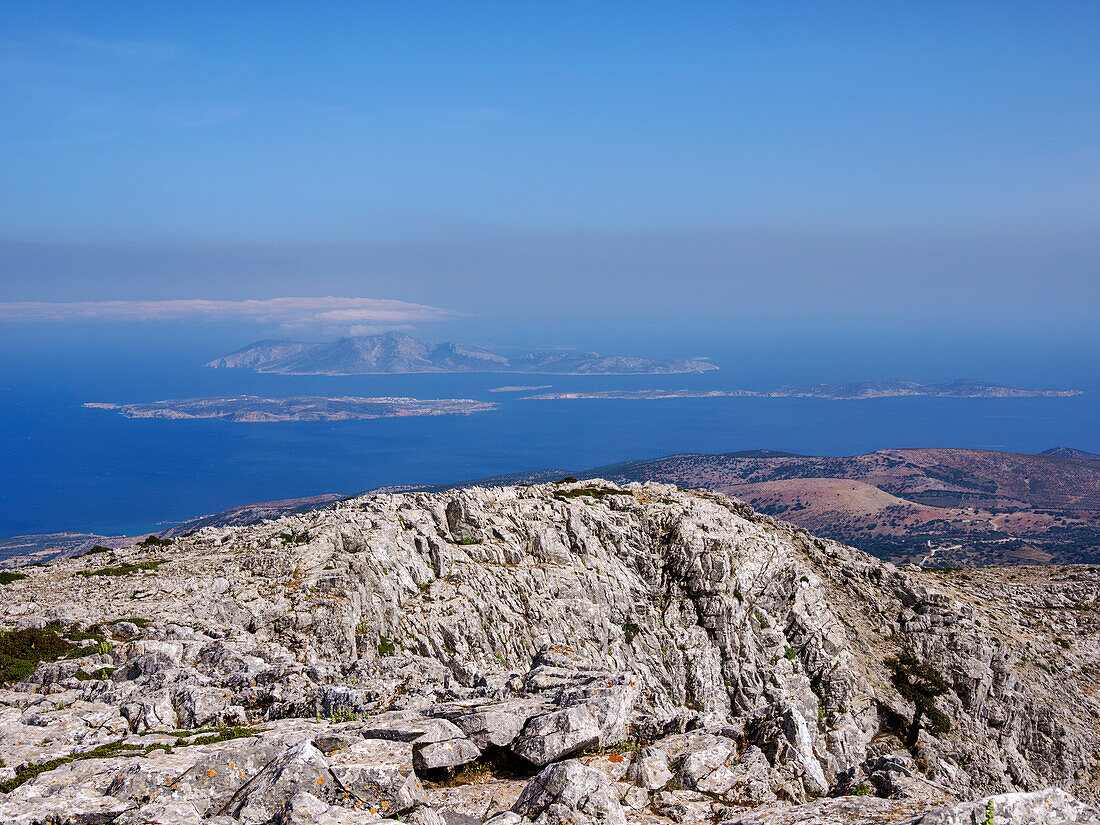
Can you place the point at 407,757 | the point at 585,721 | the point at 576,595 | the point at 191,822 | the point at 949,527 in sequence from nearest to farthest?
the point at 191,822 → the point at 407,757 → the point at 585,721 → the point at 576,595 → the point at 949,527

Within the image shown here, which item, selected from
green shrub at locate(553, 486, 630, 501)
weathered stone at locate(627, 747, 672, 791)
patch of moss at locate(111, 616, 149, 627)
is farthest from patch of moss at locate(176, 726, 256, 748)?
green shrub at locate(553, 486, 630, 501)

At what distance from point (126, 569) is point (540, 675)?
25.6m

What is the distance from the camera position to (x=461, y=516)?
136 ft

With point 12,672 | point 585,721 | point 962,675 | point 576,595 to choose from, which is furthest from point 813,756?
point 962,675

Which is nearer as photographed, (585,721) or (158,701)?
(585,721)

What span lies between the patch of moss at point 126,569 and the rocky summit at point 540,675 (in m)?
0.29

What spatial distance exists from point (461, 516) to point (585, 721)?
83.7ft

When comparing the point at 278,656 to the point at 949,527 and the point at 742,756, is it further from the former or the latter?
the point at 949,527

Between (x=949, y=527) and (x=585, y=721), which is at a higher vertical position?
(x=585, y=721)

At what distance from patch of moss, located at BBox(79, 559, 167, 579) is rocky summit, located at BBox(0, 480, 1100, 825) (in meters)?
0.29

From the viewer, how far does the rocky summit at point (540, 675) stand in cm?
1350

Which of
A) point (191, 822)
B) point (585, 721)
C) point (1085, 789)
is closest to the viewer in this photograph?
point (191, 822)

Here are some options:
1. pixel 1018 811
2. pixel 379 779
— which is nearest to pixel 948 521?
pixel 1018 811

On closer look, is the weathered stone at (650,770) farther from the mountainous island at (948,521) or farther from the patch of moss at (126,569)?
the mountainous island at (948,521)
